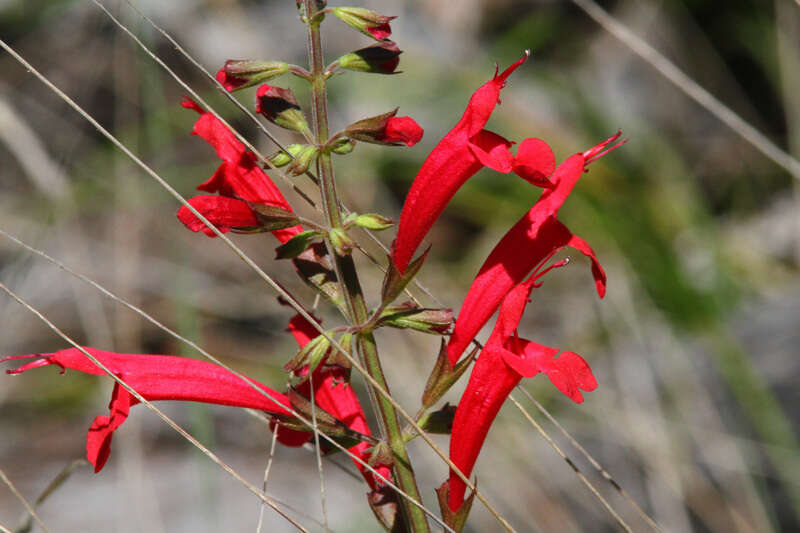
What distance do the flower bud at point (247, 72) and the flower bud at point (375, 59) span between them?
0.40 feet

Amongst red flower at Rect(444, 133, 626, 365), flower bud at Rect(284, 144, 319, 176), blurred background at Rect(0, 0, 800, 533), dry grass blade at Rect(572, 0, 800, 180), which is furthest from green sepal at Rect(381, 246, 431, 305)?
blurred background at Rect(0, 0, 800, 533)

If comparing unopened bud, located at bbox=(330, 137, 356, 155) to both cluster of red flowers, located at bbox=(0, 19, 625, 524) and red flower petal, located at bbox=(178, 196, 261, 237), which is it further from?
red flower petal, located at bbox=(178, 196, 261, 237)

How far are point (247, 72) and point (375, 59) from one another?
0.79 feet

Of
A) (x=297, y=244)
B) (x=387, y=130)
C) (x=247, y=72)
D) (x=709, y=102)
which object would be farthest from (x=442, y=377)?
(x=709, y=102)

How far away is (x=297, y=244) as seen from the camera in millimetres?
1436

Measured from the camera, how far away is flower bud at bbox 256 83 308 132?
4.85 feet

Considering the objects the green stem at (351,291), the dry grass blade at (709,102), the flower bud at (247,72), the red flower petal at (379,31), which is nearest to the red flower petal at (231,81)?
the flower bud at (247,72)

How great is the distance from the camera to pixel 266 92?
59.1 inches

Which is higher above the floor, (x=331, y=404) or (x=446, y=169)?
Result: (x=446, y=169)

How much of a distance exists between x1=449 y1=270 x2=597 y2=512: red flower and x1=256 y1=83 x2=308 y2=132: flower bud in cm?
52

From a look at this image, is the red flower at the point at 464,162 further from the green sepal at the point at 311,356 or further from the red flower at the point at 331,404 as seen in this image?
the red flower at the point at 331,404

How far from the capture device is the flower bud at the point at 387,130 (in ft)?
4.62

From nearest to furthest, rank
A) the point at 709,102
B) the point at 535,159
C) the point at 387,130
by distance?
the point at 535,159
the point at 387,130
the point at 709,102

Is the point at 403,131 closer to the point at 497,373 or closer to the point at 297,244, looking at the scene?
the point at 297,244
